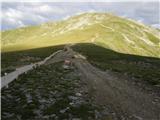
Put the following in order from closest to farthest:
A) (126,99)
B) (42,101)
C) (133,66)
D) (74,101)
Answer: (42,101), (74,101), (126,99), (133,66)

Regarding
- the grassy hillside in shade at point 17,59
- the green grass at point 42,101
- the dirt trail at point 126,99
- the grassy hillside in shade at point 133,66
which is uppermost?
the green grass at point 42,101

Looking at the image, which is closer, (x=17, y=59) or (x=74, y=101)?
(x=74, y=101)

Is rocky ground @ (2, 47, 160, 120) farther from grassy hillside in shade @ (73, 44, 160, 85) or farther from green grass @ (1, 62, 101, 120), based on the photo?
grassy hillside in shade @ (73, 44, 160, 85)

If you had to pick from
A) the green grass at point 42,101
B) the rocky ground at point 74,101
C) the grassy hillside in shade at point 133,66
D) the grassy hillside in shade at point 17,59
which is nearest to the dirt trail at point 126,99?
the rocky ground at point 74,101

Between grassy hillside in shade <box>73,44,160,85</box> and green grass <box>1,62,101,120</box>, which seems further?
grassy hillside in shade <box>73,44,160,85</box>

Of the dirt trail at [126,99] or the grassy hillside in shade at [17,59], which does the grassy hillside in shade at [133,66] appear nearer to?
the dirt trail at [126,99]

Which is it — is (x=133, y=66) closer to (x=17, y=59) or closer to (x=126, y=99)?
(x=17, y=59)

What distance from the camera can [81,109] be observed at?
35.5m

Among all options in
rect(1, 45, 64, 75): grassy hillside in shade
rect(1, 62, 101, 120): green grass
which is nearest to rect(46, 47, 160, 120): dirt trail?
rect(1, 62, 101, 120): green grass

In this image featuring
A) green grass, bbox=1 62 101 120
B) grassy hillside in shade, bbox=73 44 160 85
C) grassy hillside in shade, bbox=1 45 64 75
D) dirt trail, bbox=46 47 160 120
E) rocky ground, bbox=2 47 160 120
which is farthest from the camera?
grassy hillside in shade, bbox=1 45 64 75

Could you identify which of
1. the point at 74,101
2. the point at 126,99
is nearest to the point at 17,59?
the point at 126,99

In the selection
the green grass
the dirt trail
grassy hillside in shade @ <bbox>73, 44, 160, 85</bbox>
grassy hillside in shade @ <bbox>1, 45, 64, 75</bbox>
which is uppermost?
the green grass

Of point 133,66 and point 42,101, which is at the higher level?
point 42,101

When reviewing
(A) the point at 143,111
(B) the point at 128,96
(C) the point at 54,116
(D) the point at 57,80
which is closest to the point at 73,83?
(D) the point at 57,80
